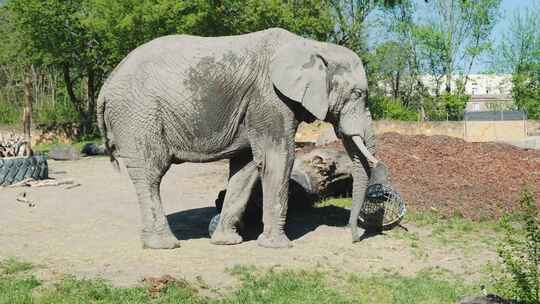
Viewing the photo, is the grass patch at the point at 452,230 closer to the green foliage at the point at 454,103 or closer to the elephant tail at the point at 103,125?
the elephant tail at the point at 103,125

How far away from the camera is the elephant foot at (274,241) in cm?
899

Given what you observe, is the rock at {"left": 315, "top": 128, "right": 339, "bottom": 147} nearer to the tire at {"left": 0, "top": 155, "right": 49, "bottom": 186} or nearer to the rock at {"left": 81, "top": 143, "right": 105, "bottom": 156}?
the tire at {"left": 0, "top": 155, "right": 49, "bottom": 186}

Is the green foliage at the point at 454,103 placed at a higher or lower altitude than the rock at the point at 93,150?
lower

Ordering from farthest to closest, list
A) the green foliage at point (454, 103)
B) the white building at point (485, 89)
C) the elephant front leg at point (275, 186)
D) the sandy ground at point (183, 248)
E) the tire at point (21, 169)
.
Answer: the white building at point (485, 89) < the green foliage at point (454, 103) < the tire at point (21, 169) < the elephant front leg at point (275, 186) < the sandy ground at point (183, 248)

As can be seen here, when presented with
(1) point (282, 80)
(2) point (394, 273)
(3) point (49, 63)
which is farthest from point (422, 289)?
(3) point (49, 63)

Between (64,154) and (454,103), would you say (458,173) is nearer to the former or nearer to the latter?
(64,154)

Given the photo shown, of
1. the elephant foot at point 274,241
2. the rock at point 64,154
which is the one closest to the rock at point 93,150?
the rock at point 64,154

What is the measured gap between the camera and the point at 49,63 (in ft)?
121

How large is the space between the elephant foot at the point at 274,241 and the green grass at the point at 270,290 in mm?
1244

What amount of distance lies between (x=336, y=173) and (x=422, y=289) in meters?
6.51

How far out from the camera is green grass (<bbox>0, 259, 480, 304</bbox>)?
6.68 meters

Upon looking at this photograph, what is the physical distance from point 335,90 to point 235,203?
7.11 feet

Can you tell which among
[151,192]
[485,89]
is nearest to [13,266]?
[151,192]

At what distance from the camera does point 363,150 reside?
29.0 ft
